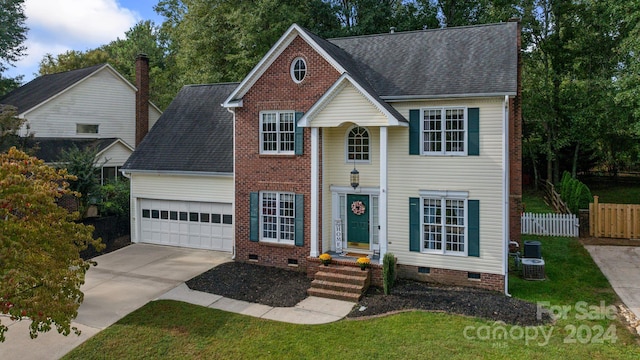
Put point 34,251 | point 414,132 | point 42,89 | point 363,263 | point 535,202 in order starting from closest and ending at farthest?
point 34,251, point 363,263, point 414,132, point 42,89, point 535,202

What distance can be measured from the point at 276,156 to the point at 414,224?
5548mm

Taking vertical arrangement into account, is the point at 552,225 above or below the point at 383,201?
below

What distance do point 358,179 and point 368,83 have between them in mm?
3482

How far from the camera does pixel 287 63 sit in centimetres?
1605

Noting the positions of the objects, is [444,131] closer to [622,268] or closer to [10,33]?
[622,268]

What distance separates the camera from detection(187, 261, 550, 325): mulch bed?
11.9 m

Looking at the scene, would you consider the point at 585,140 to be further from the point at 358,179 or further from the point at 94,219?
the point at 94,219

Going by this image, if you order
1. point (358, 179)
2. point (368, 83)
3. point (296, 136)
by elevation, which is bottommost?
point (358, 179)

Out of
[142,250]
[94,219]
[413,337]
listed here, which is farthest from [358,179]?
[94,219]

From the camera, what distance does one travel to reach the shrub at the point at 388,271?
13422 millimetres

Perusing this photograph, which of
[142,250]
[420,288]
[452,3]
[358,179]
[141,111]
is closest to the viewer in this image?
[420,288]

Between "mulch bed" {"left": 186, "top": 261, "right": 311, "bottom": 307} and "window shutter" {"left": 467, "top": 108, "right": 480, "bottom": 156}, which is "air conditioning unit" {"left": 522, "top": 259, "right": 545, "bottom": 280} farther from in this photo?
"mulch bed" {"left": 186, "top": 261, "right": 311, "bottom": 307}

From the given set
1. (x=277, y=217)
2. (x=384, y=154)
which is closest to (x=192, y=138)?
(x=277, y=217)

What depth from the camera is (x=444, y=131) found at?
14297 millimetres
